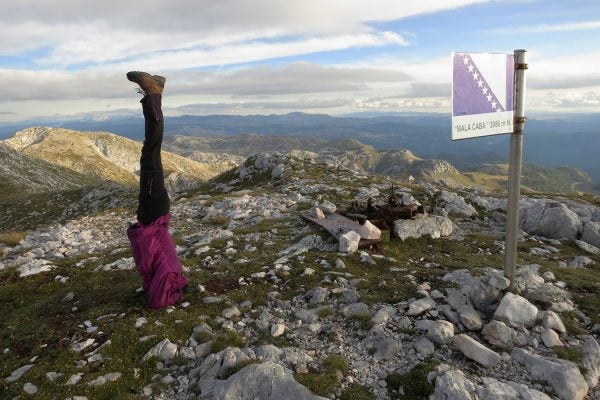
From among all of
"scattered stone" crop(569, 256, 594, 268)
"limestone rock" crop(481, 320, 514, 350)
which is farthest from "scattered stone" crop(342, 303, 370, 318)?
"scattered stone" crop(569, 256, 594, 268)

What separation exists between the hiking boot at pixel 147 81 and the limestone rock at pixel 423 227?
1046 centimetres

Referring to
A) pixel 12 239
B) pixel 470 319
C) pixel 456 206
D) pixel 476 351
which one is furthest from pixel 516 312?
pixel 12 239

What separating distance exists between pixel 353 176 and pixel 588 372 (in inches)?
1072

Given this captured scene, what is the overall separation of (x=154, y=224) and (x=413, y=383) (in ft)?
25.3

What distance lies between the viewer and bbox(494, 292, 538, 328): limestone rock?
8.70m

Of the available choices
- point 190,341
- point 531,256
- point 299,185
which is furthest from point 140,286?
point 299,185

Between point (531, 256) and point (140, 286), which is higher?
point (140, 286)

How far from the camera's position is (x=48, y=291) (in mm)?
12539

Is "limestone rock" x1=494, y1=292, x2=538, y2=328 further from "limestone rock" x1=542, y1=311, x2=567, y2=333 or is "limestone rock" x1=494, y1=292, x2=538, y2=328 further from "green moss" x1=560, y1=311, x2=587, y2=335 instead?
"green moss" x1=560, y1=311, x2=587, y2=335

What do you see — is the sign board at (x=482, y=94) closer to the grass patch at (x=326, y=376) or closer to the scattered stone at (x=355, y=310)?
the scattered stone at (x=355, y=310)

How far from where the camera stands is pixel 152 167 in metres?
10.5

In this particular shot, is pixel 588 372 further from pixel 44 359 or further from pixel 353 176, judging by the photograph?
pixel 353 176

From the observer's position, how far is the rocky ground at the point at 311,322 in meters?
7.21

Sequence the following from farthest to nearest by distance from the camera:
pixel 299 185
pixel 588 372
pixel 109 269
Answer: pixel 299 185, pixel 109 269, pixel 588 372
